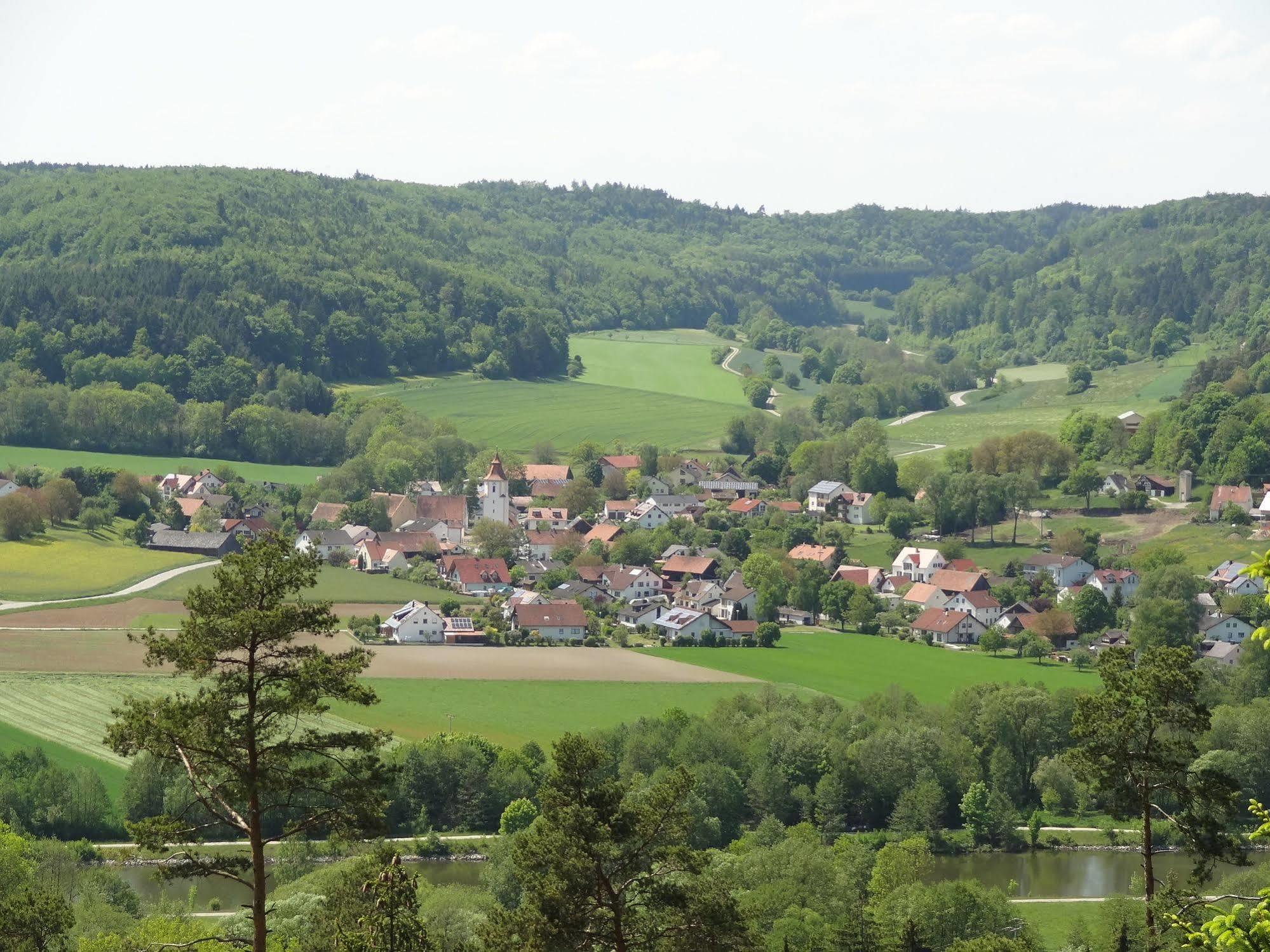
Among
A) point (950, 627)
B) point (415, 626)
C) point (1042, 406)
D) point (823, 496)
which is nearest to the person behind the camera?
point (415, 626)

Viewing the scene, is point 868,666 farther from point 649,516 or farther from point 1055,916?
point 649,516

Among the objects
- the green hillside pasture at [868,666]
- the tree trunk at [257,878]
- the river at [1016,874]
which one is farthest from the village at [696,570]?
the tree trunk at [257,878]

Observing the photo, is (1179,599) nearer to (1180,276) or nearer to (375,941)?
(375,941)

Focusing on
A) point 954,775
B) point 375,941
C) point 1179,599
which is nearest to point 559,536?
point 1179,599

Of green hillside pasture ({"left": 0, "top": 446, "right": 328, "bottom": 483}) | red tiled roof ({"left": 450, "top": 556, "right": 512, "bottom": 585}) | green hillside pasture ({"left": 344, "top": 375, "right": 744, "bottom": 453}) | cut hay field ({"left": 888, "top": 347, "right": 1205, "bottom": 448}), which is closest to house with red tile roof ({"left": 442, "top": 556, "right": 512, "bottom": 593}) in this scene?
red tiled roof ({"left": 450, "top": 556, "right": 512, "bottom": 585})

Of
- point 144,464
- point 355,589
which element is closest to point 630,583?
point 355,589

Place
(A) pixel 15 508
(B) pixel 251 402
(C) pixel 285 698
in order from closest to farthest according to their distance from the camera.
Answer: (C) pixel 285 698, (A) pixel 15 508, (B) pixel 251 402
